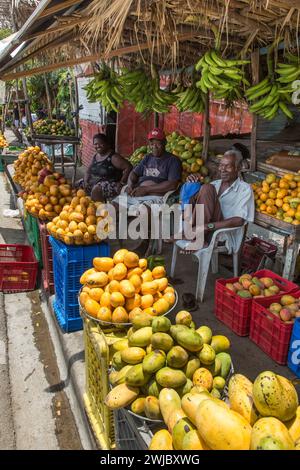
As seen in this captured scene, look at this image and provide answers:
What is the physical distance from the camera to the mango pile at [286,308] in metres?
3.00

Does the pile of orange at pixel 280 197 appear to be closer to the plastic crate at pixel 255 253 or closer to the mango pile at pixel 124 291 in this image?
the plastic crate at pixel 255 253

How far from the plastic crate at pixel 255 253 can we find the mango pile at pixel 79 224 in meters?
1.91

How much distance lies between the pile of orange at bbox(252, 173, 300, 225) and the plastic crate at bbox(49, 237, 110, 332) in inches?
73.0

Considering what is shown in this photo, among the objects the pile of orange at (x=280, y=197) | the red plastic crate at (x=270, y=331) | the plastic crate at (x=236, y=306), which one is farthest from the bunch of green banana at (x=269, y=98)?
the red plastic crate at (x=270, y=331)

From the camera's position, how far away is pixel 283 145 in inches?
222

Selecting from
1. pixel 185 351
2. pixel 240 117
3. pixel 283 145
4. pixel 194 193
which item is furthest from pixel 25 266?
pixel 240 117

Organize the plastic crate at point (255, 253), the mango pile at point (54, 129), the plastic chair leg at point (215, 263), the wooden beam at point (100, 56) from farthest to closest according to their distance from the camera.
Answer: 1. the mango pile at point (54, 129)
2. the plastic chair leg at point (215, 263)
3. the plastic crate at point (255, 253)
4. the wooden beam at point (100, 56)

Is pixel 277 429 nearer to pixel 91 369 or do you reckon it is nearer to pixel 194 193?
pixel 91 369

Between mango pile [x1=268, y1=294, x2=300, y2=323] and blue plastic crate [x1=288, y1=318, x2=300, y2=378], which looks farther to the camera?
mango pile [x1=268, y1=294, x2=300, y2=323]

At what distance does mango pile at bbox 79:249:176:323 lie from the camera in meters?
2.48

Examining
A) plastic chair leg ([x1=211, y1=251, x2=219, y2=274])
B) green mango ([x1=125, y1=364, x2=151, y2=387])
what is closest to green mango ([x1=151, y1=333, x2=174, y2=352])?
green mango ([x1=125, y1=364, x2=151, y2=387])

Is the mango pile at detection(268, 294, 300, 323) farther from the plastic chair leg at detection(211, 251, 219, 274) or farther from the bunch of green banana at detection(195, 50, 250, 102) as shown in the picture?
the bunch of green banana at detection(195, 50, 250, 102)

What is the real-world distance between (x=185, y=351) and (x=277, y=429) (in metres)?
0.62
